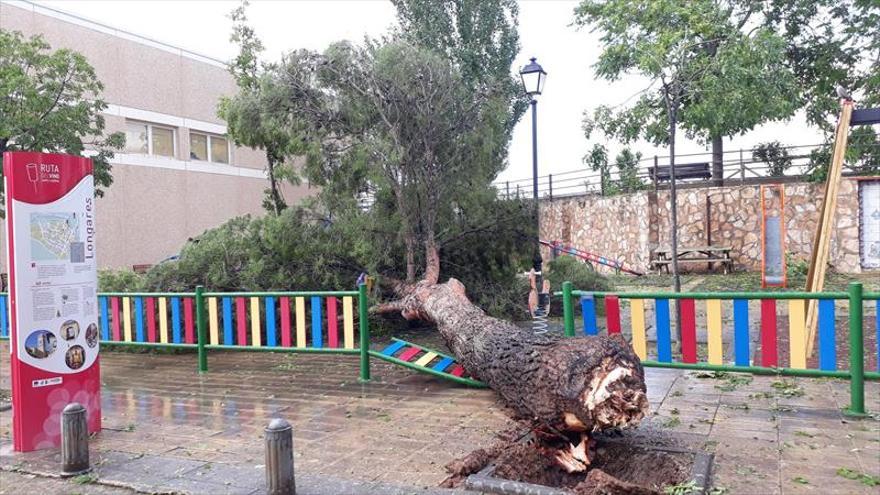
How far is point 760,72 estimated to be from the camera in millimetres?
13328

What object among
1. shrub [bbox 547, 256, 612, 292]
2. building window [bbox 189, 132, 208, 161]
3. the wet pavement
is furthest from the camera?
building window [bbox 189, 132, 208, 161]

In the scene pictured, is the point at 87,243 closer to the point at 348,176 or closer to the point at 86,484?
the point at 86,484

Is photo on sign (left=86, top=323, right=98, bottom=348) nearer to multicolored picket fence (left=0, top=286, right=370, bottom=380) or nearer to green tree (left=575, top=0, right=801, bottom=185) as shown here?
multicolored picket fence (left=0, top=286, right=370, bottom=380)

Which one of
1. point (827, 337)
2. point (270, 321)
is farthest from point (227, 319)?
point (827, 337)

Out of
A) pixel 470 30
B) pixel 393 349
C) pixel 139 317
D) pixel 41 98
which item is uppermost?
pixel 470 30

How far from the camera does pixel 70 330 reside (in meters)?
5.26

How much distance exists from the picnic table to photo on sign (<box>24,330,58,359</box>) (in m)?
16.0

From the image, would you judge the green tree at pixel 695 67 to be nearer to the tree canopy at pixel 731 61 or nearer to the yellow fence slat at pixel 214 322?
the tree canopy at pixel 731 61

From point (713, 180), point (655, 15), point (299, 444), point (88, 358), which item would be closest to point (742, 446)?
point (299, 444)

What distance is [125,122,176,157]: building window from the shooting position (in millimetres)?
19906

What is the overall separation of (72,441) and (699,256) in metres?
17.0

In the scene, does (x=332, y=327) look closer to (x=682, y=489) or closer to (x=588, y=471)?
(x=588, y=471)

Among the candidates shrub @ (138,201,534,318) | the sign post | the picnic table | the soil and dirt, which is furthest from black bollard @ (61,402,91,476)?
the picnic table

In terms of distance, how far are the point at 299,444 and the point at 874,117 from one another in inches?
308
